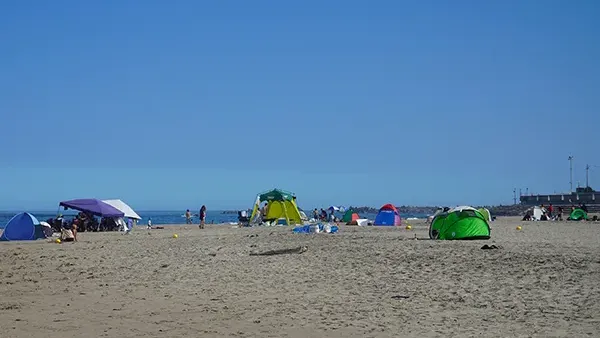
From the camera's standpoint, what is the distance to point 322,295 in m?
11.7

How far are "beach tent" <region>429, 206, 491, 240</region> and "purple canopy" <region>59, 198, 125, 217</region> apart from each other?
23.2 metres

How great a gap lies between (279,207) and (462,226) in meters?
25.7

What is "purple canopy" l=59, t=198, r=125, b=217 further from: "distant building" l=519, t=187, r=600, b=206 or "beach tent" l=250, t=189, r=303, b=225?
"distant building" l=519, t=187, r=600, b=206

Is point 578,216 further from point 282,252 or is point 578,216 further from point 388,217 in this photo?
point 282,252

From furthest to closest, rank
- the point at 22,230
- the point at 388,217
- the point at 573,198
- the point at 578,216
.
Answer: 1. the point at 573,198
2. the point at 578,216
3. the point at 388,217
4. the point at 22,230

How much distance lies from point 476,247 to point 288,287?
742cm

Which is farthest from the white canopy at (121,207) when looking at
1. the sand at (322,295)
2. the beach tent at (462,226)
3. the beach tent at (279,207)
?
the beach tent at (462,226)

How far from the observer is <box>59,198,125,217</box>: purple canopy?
4006 centimetres

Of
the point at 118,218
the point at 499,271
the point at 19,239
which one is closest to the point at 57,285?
the point at 499,271

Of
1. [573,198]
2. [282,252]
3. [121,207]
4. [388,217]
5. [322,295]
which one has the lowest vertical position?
[322,295]

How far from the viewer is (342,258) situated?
16.8 m

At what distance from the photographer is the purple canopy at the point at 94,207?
40062 mm

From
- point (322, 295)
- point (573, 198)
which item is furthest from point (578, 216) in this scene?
point (573, 198)

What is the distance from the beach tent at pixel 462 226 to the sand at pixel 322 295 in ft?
12.4
